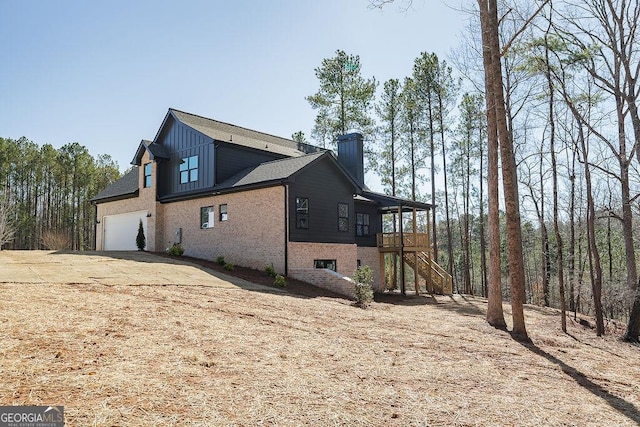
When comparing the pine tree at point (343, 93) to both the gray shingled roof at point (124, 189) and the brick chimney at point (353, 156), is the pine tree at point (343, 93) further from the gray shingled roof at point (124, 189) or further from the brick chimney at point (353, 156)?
the gray shingled roof at point (124, 189)

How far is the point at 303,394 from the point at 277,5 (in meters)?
12.6

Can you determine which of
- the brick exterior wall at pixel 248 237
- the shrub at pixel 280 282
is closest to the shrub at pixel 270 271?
the brick exterior wall at pixel 248 237

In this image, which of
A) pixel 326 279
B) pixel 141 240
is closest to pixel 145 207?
pixel 141 240

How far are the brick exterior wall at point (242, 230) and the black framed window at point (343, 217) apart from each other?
146 inches

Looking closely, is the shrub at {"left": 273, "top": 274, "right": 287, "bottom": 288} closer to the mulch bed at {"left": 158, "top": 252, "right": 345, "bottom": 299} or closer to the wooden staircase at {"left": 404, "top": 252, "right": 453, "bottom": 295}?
the mulch bed at {"left": 158, "top": 252, "right": 345, "bottom": 299}

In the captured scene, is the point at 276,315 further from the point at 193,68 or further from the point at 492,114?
the point at 193,68

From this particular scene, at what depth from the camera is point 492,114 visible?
1302cm

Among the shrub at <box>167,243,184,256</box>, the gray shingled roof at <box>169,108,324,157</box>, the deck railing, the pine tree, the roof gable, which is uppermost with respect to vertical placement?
the pine tree

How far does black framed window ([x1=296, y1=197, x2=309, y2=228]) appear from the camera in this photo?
62.6 ft

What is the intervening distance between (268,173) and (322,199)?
2602 mm

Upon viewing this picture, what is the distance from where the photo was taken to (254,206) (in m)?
19.5

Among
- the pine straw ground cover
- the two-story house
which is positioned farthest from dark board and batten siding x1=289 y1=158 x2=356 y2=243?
the pine straw ground cover

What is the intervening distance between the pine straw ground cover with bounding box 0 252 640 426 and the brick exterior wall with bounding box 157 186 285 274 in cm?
652

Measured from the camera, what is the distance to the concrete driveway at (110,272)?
41.1ft
